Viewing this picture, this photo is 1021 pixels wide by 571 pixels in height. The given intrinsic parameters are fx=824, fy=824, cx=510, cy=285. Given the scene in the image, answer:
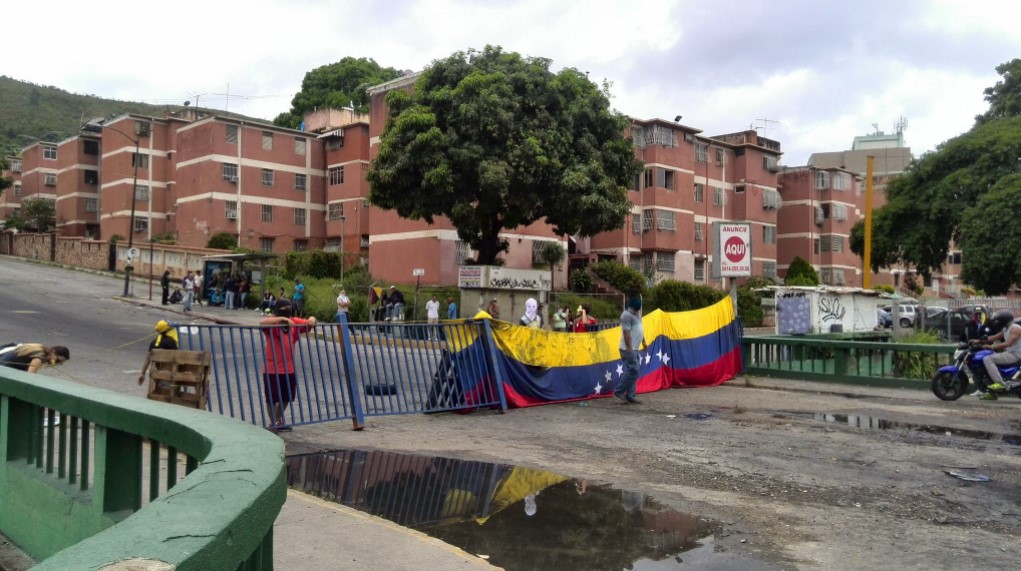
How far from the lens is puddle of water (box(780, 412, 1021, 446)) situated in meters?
10.9

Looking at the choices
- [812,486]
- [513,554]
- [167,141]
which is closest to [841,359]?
[812,486]

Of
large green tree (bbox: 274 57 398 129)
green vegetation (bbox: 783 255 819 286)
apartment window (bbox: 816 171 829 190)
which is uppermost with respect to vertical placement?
large green tree (bbox: 274 57 398 129)

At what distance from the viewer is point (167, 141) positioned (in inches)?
2361

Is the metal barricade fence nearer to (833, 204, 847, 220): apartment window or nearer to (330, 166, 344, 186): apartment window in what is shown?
(330, 166, 344, 186): apartment window

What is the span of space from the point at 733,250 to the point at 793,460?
9839mm

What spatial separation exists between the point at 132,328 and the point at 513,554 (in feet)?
78.8

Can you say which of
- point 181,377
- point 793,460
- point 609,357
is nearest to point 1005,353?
point 609,357

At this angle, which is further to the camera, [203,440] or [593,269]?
[593,269]

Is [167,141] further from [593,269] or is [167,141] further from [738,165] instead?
[738,165]

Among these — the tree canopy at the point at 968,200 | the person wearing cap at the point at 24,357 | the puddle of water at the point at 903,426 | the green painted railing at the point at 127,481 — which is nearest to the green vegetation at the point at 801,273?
the tree canopy at the point at 968,200

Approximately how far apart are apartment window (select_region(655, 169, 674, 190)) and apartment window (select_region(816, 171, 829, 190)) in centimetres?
1819

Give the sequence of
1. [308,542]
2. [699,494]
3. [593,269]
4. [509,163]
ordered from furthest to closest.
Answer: [593,269] < [509,163] < [699,494] < [308,542]

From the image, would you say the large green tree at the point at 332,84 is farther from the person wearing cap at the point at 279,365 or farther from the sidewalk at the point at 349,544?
the sidewalk at the point at 349,544

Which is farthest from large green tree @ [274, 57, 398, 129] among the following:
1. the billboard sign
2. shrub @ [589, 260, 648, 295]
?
the billboard sign
